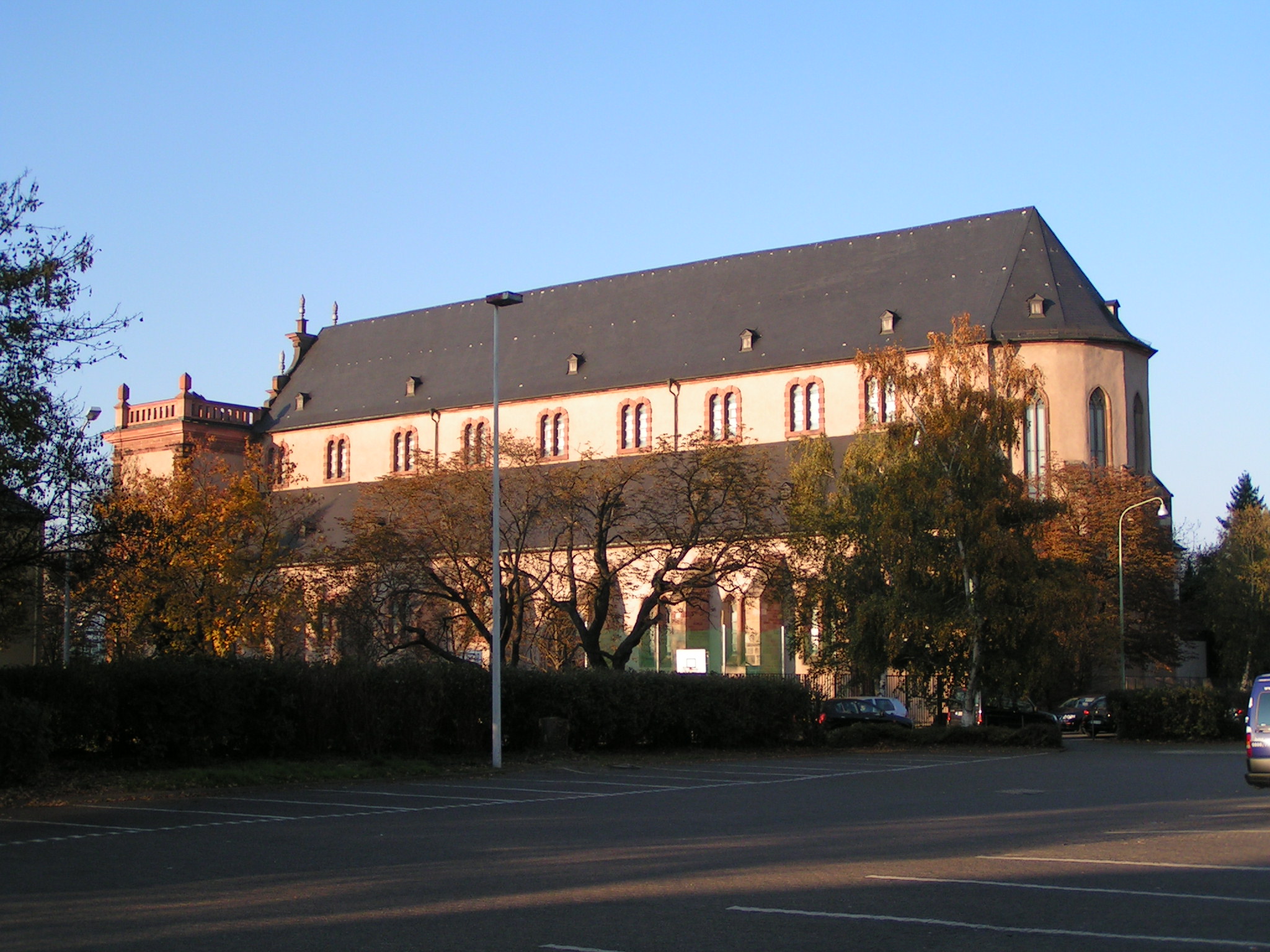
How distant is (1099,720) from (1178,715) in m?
5.61

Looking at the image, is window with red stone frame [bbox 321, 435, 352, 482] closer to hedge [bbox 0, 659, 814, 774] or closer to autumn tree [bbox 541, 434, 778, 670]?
autumn tree [bbox 541, 434, 778, 670]

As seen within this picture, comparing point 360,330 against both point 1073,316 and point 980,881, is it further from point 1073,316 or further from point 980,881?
point 980,881

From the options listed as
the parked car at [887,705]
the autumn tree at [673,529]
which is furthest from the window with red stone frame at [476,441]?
the parked car at [887,705]

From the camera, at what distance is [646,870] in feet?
41.5

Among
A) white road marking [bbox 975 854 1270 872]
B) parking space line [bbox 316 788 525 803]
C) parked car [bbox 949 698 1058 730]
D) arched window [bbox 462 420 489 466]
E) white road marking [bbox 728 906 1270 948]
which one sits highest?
arched window [bbox 462 420 489 466]

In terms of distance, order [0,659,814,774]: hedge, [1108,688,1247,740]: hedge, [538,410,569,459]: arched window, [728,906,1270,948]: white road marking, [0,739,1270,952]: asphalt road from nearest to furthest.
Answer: [728,906,1270,948]: white road marking
[0,739,1270,952]: asphalt road
[0,659,814,774]: hedge
[1108,688,1247,740]: hedge
[538,410,569,459]: arched window

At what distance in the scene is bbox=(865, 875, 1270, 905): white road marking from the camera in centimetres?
1045

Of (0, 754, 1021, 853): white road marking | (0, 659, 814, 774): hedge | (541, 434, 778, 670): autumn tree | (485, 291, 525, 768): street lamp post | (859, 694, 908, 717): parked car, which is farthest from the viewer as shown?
(859, 694, 908, 717): parked car

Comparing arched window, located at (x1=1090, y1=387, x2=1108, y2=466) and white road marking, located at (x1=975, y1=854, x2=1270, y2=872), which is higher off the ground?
arched window, located at (x1=1090, y1=387, x2=1108, y2=466)

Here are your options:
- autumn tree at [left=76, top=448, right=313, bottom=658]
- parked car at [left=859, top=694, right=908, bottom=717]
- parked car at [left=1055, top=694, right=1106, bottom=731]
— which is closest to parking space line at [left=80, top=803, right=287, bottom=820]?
autumn tree at [left=76, top=448, right=313, bottom=658]

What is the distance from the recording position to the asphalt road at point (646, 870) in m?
9.44

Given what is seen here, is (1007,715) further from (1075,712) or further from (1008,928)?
(1008,928)

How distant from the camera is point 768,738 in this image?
3697cm

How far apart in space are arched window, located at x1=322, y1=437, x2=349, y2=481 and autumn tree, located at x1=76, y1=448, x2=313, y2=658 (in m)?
21.2
